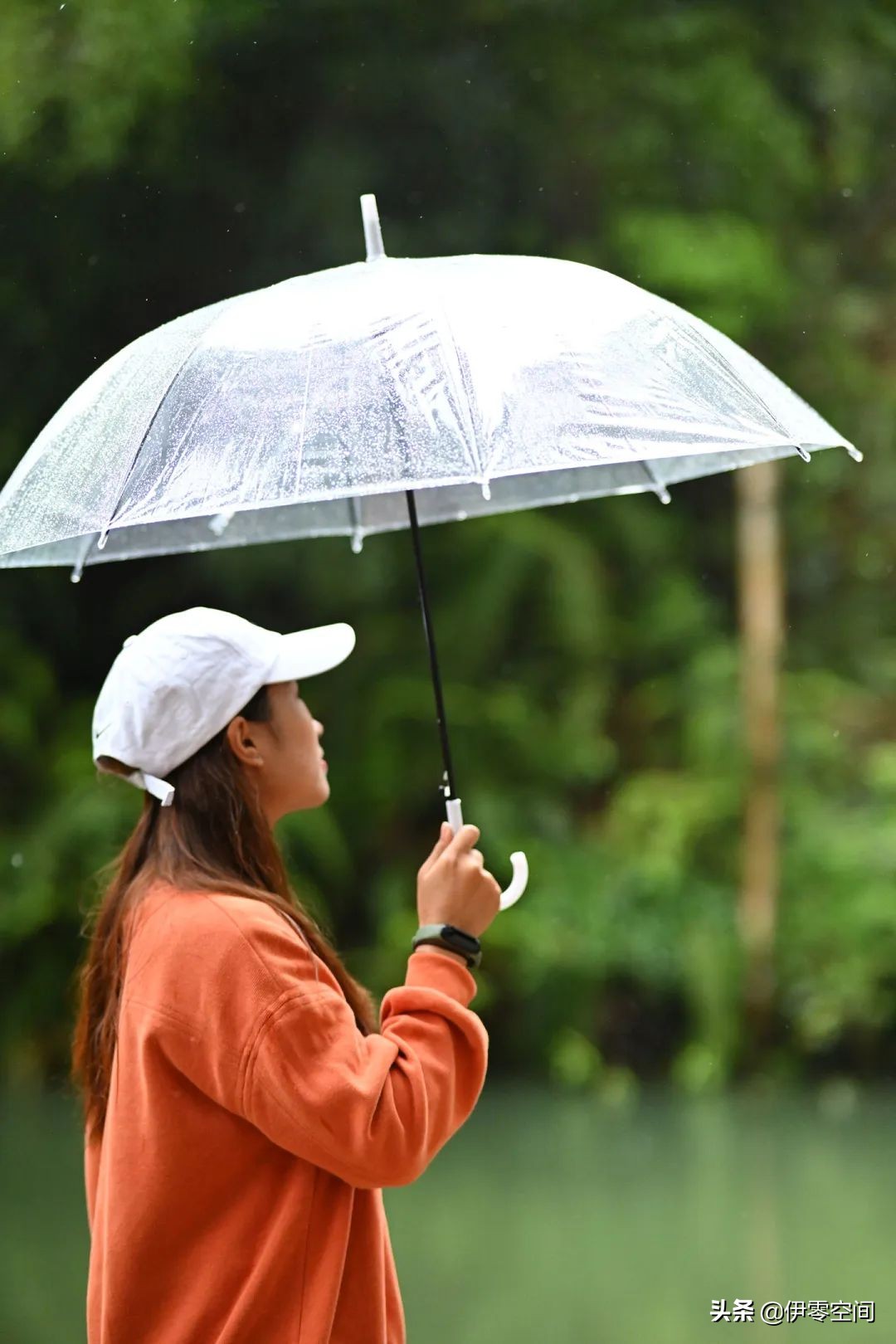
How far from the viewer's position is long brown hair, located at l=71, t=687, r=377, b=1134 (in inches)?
46.6

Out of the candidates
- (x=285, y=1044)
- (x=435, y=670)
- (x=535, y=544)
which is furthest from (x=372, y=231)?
(x=535, y=544)

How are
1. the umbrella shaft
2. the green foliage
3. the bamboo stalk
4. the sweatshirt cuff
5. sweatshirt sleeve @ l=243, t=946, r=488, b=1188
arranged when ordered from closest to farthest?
1. sweatshirt sleeve @ l=243, t=946, r=488, b=1188
2. the sweatshirt cuff
3. the umbrella shaft
4. the green foliage
5. the bamboo stalk

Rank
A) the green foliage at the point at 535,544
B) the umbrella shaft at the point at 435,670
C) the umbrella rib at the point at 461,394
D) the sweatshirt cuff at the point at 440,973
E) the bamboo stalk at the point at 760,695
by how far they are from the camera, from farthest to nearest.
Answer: the bamboo stalk at the point at 760,695, the green foliage at the point at 535,544, the umbrella shaft at the point at 435,670, the umbrella rib at the point at 461,394, the sweatshirt cuff at the point at 440,973

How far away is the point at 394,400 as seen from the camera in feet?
4.33

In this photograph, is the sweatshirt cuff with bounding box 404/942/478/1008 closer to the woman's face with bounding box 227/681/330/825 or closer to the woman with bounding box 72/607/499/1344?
the woman with bounding box 72/607/499/1344

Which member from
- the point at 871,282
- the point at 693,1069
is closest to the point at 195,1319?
the point at 693,1069

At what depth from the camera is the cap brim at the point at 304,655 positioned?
1234 mm

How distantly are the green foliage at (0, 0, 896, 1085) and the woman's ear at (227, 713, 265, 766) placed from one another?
4.17m

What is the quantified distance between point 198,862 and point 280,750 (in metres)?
0.11

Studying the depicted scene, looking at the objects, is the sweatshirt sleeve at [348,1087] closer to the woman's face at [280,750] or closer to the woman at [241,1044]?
the woman at [241,1044]

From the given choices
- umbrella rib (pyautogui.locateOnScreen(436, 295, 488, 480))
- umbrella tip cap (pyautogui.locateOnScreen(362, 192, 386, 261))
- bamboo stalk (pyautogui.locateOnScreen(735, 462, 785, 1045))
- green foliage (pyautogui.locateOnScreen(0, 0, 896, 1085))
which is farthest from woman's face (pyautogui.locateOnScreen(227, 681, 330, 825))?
bamboo stalk (pyautogui.locateOnScreen(735, 462, 785, 1045))

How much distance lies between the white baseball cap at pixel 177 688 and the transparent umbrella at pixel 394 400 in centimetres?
12

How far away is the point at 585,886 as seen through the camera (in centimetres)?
564

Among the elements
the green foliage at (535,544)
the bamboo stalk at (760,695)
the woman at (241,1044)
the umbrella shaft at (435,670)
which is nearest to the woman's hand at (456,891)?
the woman at (241,1044)
